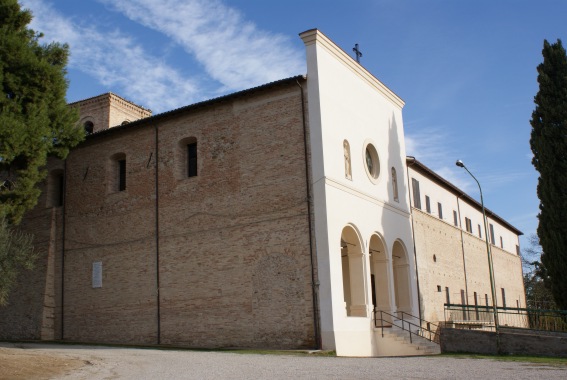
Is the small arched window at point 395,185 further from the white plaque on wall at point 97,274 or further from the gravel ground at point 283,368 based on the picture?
the white plaque on wall at point 97,274

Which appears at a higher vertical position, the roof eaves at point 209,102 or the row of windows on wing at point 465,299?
the roof eaves at point 209,102

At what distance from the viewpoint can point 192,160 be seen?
2317 cm

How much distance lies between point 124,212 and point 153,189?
154cm

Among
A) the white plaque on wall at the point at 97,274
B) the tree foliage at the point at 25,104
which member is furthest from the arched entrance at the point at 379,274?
the tree foliage at the point at 25,104

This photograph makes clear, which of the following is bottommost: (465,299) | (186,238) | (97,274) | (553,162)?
(465,299)

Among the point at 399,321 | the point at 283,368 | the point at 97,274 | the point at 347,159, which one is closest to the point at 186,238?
the point at 97,274

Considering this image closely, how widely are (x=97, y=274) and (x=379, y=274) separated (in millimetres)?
10363

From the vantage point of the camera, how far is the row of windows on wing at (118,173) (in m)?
23.1

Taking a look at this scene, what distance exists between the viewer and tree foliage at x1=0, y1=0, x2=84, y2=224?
1903 cm

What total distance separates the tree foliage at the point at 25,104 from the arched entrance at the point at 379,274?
11.6m

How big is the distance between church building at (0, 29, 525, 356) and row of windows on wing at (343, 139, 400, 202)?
0.06m

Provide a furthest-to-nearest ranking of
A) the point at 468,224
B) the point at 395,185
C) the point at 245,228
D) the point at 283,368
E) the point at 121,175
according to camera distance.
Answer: the point at 468,224 → the point at 395,185 → the point at 121,175 → the point at 245,228 → the point at 283,368

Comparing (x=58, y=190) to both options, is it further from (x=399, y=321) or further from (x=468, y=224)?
(x=468, y=224)

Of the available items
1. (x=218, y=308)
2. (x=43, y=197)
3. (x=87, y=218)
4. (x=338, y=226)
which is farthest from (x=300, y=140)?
(x=43, y=197)
